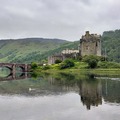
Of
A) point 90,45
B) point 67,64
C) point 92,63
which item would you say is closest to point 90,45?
point 90,45

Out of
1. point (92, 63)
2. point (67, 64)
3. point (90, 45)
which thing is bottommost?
point (67, 64)

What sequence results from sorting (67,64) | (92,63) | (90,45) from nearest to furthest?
1. (92,63)
2. (67,64)
3. (90,45)

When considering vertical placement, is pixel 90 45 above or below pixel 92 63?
above

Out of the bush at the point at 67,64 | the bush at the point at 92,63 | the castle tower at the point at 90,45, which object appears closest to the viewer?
the bush at the point at 92,63

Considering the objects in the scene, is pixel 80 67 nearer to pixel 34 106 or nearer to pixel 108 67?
pixel 108 67

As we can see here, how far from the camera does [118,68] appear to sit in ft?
500

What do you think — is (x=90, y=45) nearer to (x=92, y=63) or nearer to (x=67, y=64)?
(x=67, y=64)

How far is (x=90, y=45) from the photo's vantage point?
185750 mm

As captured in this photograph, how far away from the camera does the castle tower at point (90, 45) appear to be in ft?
606

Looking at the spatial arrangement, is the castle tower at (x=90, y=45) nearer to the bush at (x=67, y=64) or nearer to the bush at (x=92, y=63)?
the bush at (x=67, y=64)

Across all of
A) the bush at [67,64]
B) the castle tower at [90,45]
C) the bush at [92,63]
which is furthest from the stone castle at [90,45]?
the bush at [92,63]

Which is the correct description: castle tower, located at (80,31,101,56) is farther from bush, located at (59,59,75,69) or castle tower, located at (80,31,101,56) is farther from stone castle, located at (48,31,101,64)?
bush, located at (59,59,75,69)

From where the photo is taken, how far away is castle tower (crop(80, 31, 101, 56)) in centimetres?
18462

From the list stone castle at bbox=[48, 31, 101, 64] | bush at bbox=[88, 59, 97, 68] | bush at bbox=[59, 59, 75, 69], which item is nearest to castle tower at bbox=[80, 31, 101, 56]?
stone castle at bbox=[48, 31, 101, 64]
